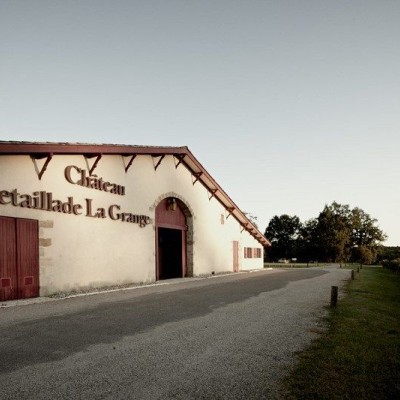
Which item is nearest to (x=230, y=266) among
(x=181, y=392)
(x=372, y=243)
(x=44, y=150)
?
(x=44, y=150)

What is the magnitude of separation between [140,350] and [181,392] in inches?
65.1

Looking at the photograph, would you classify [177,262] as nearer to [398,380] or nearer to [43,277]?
[43,277]

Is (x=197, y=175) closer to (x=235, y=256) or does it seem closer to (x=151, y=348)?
(x=235, y=256)

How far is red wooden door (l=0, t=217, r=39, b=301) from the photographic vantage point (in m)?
10.7

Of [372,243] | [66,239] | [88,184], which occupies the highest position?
[88,184]

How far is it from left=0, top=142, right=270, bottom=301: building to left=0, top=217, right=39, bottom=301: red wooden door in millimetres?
30

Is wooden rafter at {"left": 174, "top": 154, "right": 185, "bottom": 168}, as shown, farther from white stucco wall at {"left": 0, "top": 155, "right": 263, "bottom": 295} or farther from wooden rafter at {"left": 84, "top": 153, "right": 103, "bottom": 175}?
wooden rafter at {"left": 84, "top": 153, "right": 103, "bottom": 175}

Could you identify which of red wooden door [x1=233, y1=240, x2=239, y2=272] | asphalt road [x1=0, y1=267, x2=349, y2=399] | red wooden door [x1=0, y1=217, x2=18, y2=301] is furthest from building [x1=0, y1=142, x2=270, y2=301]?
red wooden door [x1=233, y1=240, x2=239, y2=272]

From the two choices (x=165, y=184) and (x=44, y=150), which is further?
(x=165, y=184)

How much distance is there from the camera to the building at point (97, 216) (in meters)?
11.2

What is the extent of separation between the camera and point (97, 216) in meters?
14.1

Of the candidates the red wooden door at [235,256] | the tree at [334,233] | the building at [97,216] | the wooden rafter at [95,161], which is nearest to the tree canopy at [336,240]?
the tree at [334,233]

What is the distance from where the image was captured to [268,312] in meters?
8.55

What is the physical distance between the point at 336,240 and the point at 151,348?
67.0 metres
